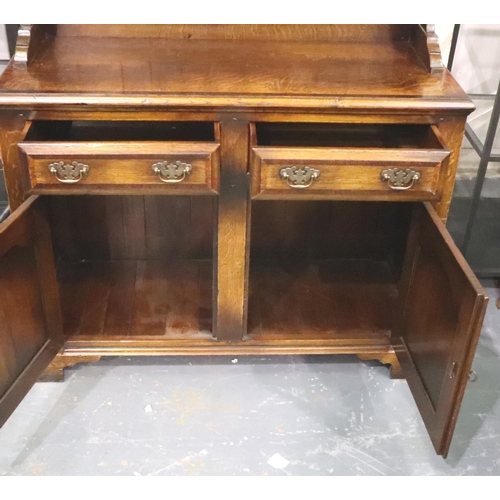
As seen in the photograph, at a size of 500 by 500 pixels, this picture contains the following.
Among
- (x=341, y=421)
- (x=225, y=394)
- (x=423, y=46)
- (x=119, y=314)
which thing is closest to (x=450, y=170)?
(x=423, y=46)

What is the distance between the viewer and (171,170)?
126 centimetres

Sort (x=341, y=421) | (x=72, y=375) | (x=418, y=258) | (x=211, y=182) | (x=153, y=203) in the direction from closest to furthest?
(x=211, y=182) → (x=418, y=258) → (x=341, y=421) → (x=72, y=375) → (x=153, y=203)

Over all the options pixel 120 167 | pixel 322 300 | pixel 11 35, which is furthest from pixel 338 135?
pixel 11 35

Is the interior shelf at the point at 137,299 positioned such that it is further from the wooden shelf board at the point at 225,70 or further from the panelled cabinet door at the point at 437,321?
the wooden shelf board at the point at 225,70

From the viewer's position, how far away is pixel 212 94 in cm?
128

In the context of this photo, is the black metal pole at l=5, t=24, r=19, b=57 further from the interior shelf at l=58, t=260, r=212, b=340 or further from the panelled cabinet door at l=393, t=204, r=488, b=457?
the panelled cabinet door at l=393, t=204, r=488, b=457

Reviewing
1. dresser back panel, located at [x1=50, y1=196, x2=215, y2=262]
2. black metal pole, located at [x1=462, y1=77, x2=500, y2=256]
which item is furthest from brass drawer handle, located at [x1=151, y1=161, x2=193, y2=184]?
black metal pole, located at [x1=462, y1=77, x2=500, y2=256]

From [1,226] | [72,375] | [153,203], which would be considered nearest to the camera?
[1,226]

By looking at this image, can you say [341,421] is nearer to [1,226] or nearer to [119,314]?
[119,314]

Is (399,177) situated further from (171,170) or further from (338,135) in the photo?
(171,170)

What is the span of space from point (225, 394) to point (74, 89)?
813 millimetres

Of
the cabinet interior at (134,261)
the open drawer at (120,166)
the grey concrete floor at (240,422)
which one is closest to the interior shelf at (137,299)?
the cabinet interior at (134,261)

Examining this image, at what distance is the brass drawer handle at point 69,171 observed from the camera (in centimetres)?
125

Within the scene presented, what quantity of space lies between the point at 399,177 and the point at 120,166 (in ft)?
1.86
